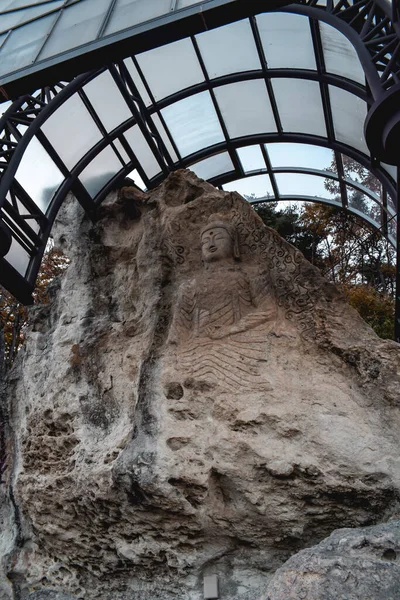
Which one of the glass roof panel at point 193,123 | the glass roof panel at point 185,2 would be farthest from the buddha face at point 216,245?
the glass roof panel at point 193,123

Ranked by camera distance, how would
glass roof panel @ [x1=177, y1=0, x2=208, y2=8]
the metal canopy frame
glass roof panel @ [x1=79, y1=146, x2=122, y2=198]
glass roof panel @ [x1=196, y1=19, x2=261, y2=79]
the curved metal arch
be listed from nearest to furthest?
the curved metal arch < glass roof panel @ [x1=177, y1=0, x2=208, y2=8] < the metal canopy frame < glass roof panel @ [x1=196, y1=19, x2=261, y2=79] < glass roof panel @ [x1=79, y1=146, x2=122, y2=198]

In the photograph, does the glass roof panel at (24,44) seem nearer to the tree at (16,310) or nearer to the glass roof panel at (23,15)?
the glass roof panel at (23,15)

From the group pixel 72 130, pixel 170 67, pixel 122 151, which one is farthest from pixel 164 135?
pixel 72 130

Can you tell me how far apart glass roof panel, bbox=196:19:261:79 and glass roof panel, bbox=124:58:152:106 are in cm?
123

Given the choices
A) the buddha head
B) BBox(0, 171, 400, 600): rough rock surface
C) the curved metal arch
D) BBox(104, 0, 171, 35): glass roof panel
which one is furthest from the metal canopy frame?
the buddha head

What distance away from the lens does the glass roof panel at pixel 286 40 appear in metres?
9.91

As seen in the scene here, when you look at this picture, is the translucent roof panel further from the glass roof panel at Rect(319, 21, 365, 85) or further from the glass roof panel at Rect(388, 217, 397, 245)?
the glass roof panel at Rect(388, 217, 397, 245)

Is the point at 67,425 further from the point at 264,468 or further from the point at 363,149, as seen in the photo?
the point at 363,149

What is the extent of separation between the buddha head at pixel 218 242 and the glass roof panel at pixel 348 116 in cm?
406

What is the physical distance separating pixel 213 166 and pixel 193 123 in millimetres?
1402

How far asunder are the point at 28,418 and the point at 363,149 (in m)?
7.46

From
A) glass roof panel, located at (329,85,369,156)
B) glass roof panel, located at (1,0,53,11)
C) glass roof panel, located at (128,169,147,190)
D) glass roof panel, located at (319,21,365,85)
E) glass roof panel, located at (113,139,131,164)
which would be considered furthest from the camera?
glass roof panel, located at (128,169,147,190)

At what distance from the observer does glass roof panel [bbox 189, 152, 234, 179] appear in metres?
13.0

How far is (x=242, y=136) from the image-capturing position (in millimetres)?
12273
